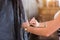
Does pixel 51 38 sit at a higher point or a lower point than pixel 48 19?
lower

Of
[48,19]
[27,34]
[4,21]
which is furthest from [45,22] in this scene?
[4,21]

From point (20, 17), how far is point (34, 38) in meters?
0.14

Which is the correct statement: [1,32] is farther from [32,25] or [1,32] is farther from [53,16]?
[53,16]

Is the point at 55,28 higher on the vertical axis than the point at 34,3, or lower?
lower

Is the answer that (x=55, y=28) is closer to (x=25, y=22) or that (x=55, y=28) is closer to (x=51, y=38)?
(x=51, y=38)

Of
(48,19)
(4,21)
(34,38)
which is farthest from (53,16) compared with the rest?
(4,21)

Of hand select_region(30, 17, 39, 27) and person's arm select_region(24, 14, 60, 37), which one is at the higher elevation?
hand select_region(30, 17, 39, 27)

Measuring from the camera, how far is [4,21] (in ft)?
3.59

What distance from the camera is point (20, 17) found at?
109 cm

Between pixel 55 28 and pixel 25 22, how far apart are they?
0.57 ft

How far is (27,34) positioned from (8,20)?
13 cm

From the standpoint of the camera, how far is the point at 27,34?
3.60ft

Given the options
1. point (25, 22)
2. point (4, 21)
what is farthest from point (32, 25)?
point (4, 21)

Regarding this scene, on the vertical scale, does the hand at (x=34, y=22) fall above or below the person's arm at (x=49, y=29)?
above
